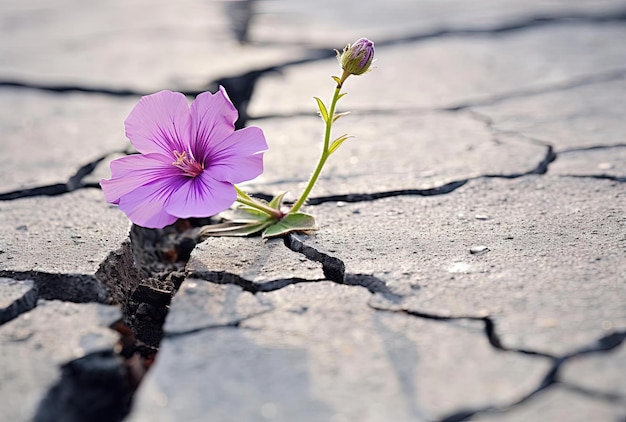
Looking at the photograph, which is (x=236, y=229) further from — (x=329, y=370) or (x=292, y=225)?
(x=329, y=370)

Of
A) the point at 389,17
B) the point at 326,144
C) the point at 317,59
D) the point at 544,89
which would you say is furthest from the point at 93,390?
the point at 389,17

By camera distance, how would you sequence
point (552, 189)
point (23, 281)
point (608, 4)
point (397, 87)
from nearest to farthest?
point (23, 281) < point (552, 189) < point (397, 87) < point (608, 4)

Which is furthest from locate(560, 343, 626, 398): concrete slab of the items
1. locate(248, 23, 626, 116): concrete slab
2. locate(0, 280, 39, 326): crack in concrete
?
locate(248, 23, 626, 116): concrete slab

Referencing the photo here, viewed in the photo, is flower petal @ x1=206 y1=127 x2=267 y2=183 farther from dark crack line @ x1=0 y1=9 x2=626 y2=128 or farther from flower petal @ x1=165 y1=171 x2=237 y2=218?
dark crack line @ x1=0 y1=9 x2=626 y2=128

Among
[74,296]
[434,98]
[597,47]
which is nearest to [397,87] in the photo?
[434,98]

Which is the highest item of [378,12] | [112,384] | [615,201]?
[378,12]

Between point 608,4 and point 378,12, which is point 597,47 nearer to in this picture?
point 608,4
